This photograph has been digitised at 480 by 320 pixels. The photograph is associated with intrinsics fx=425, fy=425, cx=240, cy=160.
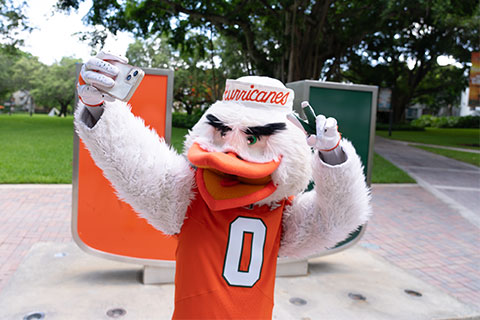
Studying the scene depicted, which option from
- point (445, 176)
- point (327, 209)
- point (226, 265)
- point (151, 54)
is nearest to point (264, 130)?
point (327, 209)

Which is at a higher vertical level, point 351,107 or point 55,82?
point 55,82

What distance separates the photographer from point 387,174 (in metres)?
10.0

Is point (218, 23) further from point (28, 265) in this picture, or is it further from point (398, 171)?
point (28, 265)

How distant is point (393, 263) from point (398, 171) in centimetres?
626

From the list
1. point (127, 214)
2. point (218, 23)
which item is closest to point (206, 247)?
point (127, 214)

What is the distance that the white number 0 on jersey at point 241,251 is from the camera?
5.63 ft

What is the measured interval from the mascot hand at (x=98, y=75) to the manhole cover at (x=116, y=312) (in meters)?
2.11

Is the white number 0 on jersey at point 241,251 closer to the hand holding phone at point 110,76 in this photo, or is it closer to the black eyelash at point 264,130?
the black eyelash at point 264,130

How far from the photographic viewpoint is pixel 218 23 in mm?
15062

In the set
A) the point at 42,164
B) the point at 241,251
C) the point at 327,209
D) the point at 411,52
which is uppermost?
the point at 411,52

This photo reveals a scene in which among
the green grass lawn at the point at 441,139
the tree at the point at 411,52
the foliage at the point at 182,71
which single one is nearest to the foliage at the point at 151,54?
the foliage at the point at 182,71

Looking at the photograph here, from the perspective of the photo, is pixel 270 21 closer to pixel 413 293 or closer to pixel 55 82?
pixel 413 293

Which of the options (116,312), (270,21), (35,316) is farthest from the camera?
(270,21)

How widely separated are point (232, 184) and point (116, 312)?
212 centimetres
